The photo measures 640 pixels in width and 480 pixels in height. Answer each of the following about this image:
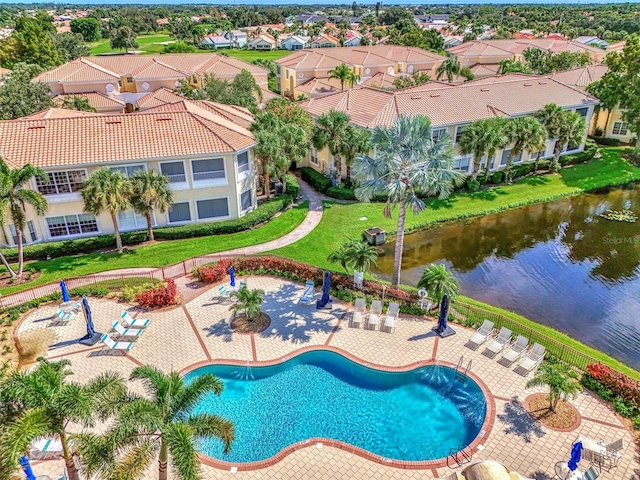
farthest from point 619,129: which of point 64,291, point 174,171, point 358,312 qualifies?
point 64,291

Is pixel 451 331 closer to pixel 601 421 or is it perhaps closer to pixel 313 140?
pixel 601 421

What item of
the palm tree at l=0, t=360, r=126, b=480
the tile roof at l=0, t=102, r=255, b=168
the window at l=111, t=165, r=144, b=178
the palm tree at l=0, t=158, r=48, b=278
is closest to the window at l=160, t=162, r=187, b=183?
the tile roof at l=0, t=102, r=255, b=168

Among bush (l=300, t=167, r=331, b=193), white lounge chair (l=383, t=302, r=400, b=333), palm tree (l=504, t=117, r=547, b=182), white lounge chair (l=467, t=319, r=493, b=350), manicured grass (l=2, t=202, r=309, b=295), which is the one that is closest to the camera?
white lounge chair (l=467, t=319, r=493, b=350)

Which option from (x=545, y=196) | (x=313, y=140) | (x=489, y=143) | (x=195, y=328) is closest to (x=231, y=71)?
(x=313, y=140)

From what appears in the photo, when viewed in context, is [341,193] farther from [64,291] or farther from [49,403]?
[49,403]

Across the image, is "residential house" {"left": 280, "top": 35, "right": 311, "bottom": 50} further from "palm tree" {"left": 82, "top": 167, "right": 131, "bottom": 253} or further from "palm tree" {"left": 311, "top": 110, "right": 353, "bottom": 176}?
"palm tree" {"left": 82, "top": 167, "right": 131, "bottom": 253}

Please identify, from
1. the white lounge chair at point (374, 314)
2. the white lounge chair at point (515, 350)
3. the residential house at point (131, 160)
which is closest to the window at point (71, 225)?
the residential house at point (131, 160)
